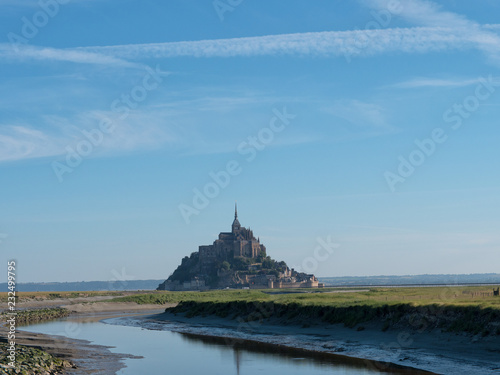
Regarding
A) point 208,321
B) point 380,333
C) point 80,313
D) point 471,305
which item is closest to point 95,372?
point 380,333

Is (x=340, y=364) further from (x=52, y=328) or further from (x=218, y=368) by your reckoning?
(x=52, y=328)

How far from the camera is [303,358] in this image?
84.0 ft

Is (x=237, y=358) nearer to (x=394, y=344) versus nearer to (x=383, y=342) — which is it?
(x=383, y=342)

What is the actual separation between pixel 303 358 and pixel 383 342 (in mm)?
4583

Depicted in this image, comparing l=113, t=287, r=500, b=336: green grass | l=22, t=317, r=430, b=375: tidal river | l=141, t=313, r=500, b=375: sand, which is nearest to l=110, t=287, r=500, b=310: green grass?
l=113, t=287, r=500, b=336: green grass

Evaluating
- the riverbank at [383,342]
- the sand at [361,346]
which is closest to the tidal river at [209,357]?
the sand at [361,346]

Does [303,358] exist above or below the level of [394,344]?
below

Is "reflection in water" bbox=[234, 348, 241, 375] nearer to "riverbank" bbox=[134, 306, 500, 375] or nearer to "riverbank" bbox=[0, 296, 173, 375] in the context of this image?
"riverbank" bbox=[134, 306, 500, 375]

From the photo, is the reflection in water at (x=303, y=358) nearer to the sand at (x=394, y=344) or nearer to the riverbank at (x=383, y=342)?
the riverbank at (x=383, y=342)

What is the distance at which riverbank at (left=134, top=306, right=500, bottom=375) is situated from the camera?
72.2 feet

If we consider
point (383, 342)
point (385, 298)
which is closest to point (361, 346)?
point (383, 342)

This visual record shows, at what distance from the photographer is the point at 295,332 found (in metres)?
34.8

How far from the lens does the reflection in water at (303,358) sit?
22.2 m

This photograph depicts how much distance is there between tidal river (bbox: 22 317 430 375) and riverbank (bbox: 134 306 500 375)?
1015mm
